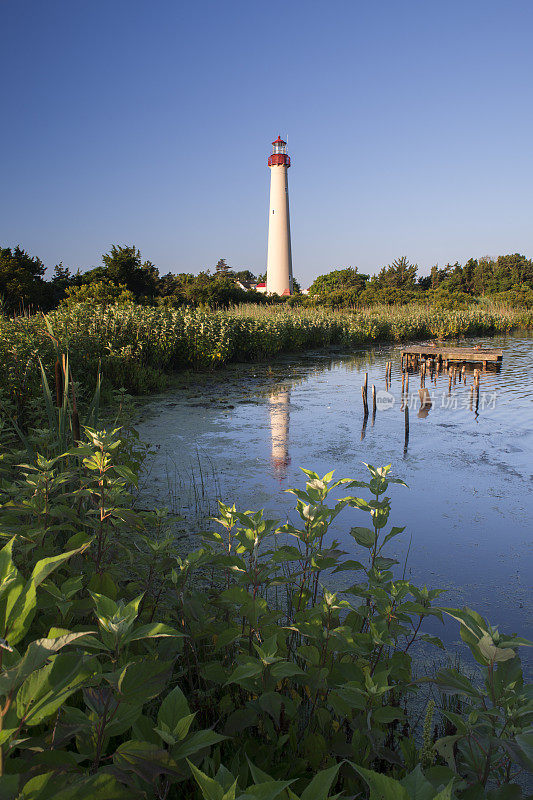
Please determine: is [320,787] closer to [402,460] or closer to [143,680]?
[143,680]

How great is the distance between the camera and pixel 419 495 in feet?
15.1

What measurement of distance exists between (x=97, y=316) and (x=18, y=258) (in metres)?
15.4

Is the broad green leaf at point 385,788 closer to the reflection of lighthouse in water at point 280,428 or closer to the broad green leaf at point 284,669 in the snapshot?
the broad green leaf at point 284,669

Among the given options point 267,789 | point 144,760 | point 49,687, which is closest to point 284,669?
point 144,760

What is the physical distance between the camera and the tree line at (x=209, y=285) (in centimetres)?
1934

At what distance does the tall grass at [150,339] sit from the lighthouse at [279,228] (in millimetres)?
21338

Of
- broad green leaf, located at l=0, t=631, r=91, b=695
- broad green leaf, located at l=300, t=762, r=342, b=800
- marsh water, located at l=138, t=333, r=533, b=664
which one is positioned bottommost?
marsh water, located at l=138, t=333, r=533, b=664

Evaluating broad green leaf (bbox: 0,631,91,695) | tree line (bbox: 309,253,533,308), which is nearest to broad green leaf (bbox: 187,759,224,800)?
broad green leaf (bbox: 0,631,91,695)

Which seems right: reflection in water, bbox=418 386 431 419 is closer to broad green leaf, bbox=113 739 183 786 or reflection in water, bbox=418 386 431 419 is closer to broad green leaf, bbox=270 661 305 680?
broad green leaf, bbox=270 661 305 680

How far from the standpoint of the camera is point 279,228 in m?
41.8

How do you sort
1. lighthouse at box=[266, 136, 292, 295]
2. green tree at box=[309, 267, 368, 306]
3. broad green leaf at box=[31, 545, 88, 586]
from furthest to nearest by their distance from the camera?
lighthouse at box=[266, 136, 292, 295] → green tree at box=[309, 267, 368, 306] → broad green leaf at box=[31, 545, 88, 586]

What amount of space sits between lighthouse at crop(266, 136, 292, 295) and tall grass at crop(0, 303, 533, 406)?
840 inches

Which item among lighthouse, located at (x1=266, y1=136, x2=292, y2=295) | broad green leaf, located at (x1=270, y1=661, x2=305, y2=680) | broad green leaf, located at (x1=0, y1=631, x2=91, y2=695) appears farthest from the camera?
lighthouse, located at (x1=266, y1=136, x2=292, y2=295)

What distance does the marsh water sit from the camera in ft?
11.0
